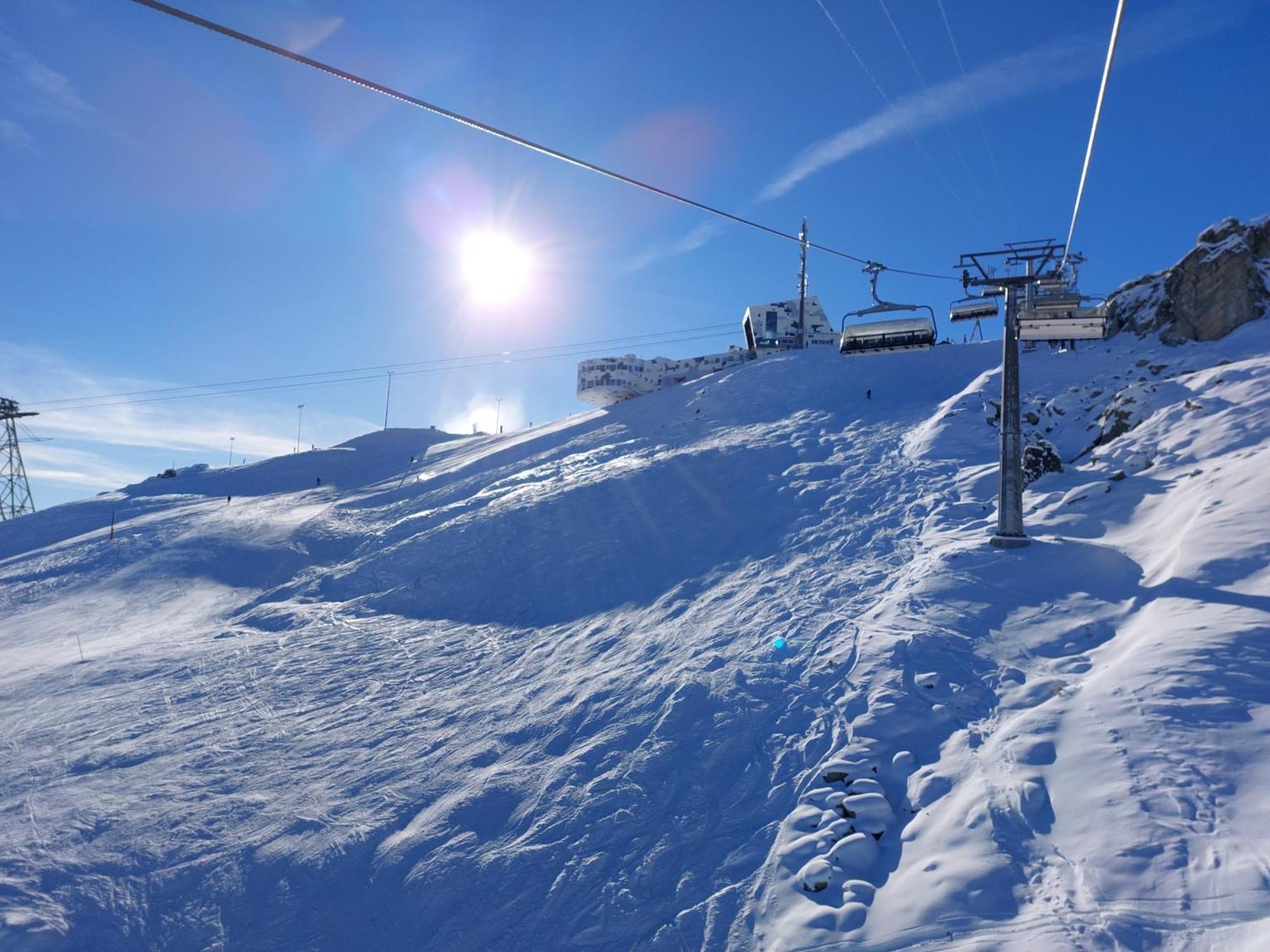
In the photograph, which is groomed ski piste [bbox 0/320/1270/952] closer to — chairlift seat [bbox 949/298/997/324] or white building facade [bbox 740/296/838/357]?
chairlift seat [bbox 949/298/997/324]

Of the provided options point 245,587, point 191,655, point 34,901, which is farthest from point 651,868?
point 245,587

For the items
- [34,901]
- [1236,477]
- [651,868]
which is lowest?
[34,901]

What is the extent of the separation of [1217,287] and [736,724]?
23551mm

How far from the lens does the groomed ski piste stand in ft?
20.7

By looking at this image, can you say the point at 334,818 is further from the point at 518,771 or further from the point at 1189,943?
the point at 1189,943

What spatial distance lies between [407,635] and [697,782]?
10.5 meters

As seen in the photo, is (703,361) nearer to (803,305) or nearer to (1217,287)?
(803,305)

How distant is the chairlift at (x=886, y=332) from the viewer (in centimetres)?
1452

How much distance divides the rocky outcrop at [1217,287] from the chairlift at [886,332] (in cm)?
1024

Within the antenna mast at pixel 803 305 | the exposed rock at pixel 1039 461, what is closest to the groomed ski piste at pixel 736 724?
the exposed rock at pixel 1039 461

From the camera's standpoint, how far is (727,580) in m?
16.0

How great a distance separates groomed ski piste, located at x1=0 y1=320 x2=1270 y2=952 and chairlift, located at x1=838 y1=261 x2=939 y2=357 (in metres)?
4.36

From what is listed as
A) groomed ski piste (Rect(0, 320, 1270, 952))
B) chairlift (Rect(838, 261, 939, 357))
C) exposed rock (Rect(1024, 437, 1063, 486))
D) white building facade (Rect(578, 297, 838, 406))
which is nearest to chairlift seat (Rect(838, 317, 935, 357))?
chairlift (Rect(838, 261, 939, 357))

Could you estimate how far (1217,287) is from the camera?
22.1m
